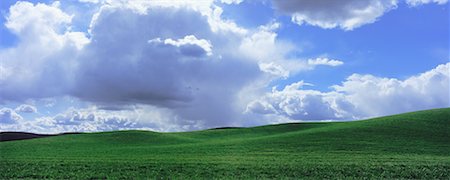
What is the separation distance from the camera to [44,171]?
3534 cm

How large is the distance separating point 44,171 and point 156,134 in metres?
63.6

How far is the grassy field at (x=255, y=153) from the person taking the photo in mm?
35375

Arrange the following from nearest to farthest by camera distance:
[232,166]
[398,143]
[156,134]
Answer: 1. [232,166]
2. [398,143]
3. [156,134]

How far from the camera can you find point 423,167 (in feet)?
131

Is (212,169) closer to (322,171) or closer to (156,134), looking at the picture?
(322,171)

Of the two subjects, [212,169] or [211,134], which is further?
[211,134]

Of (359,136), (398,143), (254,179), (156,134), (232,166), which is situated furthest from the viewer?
(156,134)

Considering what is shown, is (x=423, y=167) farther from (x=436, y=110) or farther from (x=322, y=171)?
(x=436, y=110)

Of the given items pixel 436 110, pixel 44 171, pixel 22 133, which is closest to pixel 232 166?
pixel 44 171

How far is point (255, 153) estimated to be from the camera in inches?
2328

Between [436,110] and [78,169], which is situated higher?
[436,110]

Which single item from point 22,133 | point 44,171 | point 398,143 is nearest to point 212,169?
point 44,171

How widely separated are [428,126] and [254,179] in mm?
65455

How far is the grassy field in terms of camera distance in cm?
3538
